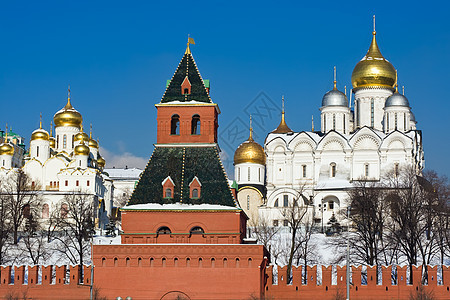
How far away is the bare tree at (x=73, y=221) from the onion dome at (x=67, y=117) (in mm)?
9843

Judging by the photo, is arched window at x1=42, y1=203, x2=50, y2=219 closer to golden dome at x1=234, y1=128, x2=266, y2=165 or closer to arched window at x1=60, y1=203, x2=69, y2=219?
arched window at x1=60, y1=203, x2=69, y2=219

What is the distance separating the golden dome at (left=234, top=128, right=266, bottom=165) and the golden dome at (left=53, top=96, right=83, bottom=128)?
14788 mm

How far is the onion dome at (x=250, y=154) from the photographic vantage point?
3105 inches

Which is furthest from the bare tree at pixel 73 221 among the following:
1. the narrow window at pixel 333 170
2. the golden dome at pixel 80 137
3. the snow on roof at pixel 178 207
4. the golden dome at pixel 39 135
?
the narrow window at pixel 333 170

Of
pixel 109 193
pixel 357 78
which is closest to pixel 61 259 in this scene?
pixel 109 193

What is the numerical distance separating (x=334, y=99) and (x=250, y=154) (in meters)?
8.64

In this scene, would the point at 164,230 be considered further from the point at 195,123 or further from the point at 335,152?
the point at 335,152

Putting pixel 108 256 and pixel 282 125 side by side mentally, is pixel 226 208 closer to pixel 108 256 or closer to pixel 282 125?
pixel 108 256

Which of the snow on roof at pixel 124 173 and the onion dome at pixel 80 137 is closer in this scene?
the onion dome at pixel 80 137

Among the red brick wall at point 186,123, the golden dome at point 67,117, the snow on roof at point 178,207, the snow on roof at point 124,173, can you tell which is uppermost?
the golden dome at point 67,117

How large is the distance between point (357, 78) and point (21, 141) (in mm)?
60956

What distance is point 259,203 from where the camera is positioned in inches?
2990

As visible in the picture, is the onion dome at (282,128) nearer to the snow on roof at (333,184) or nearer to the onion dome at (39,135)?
the snow on roof at (333,184)

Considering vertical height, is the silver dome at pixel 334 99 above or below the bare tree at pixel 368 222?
above
